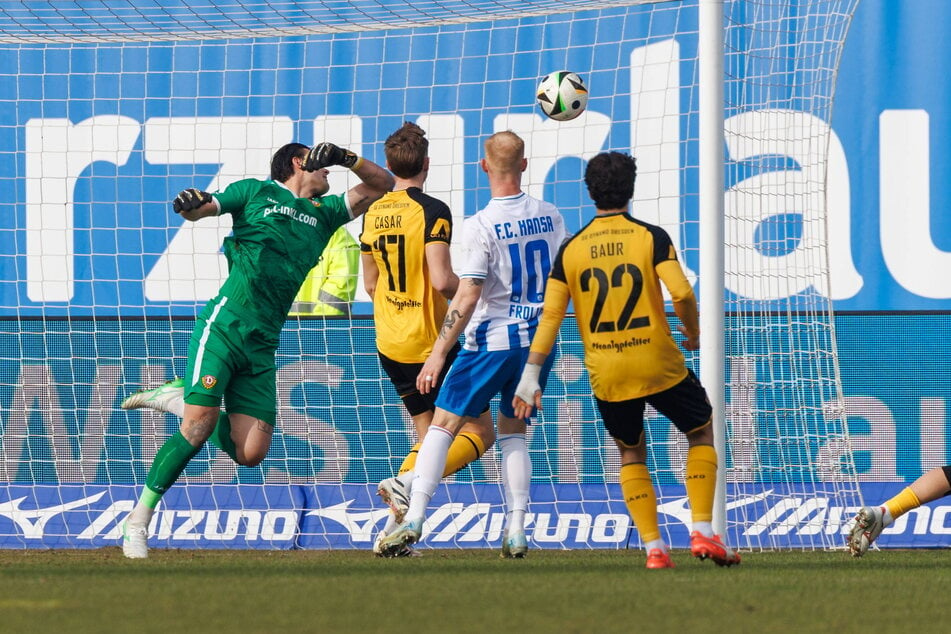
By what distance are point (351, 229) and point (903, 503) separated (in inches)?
191

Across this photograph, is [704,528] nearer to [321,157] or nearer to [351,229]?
[321,157]

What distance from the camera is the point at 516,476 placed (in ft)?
22.2

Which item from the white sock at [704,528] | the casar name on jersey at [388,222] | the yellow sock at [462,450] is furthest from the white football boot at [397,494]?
the white sock at [704,528]

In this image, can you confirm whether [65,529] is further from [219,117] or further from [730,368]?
[730,368]

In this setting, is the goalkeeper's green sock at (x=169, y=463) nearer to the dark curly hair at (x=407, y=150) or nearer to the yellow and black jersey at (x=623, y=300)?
the dark curly hair at (x=407, y=150)

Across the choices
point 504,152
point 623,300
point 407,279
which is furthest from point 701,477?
point 407,279

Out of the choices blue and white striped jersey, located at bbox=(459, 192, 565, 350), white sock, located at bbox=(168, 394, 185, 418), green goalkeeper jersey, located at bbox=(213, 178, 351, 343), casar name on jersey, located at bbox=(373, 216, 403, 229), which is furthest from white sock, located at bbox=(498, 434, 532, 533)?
white sock, located at bbox=(168, 394, 185, 418)

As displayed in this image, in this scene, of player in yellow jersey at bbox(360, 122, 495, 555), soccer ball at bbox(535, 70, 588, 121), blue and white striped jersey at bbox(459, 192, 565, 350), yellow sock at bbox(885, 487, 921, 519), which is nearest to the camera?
blue and white striped jersey at bbox(459, 192, 565, 350)

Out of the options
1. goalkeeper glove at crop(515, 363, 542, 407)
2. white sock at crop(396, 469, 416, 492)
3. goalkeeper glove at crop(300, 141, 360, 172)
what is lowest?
white sock at crop(396, 469, 416, 492)

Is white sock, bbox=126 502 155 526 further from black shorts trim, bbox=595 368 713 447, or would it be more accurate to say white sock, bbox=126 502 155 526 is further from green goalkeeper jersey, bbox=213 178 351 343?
black shorts trim, bbox=595 368 713 447

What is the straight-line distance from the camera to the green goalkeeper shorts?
22.2 ft

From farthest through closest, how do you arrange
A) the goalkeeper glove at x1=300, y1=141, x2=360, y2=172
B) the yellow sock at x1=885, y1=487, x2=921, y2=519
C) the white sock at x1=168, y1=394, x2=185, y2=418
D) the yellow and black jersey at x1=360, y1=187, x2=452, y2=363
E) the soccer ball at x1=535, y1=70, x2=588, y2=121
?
the soccer ball at x1=535, y1=70, x2=588, y2=121 → the white sock at x1=168, y1=394, x2=185, y2=418 → the yellow and black jersey at x1=360, y1=187, x2=452, y2=363 → the yellow sock at x1=885, y1=487, x2=921, y2=519 → the goalkeeper glove at x1=300, y1=141, x2=360, y2=172

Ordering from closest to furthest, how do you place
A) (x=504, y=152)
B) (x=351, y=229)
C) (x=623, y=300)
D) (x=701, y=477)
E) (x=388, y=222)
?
(x=623, y=300), (x=701, y=477), (x=504, y=152), (x=388, y=222), (x=351, y=229)

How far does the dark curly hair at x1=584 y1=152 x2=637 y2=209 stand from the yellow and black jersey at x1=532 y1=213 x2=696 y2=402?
2.3 inches
